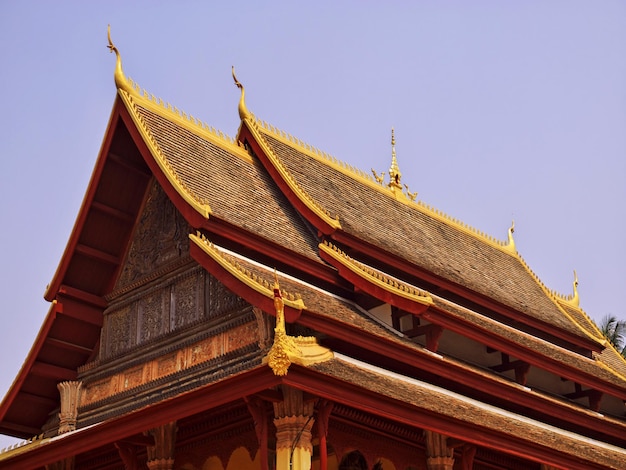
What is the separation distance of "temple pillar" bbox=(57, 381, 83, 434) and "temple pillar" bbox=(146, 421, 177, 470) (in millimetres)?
3298

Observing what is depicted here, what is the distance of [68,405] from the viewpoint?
18328 mm

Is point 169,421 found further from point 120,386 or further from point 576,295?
point 576,295

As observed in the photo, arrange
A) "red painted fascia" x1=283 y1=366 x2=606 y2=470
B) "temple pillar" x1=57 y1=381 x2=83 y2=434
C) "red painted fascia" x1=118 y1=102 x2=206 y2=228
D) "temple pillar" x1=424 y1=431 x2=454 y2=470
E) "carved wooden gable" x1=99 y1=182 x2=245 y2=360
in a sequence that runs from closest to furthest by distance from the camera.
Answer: "red painted fascia" x1=283 y1=366 x2=606 y2=470 → "temple pillar" x1=424 y1=431 x2=454 y2=470 → "red painted fascia" x1=118 y1=102 x2=206 y2=228 → "carved wooden gable" x1=99 y1=182 x2=245 y2=360 → "temple pillar" x1=57 y1=381 x2=83 y2=434

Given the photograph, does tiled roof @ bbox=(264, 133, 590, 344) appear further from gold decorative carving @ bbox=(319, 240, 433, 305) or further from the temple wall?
the temple wall

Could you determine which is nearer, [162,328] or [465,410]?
[465,410]

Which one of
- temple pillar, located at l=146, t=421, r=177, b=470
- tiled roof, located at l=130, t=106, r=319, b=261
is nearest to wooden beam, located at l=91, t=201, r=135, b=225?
tiled roof, located at l=130, t=106, r=319, b=261

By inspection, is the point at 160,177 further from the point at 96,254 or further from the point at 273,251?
the point at 96,254

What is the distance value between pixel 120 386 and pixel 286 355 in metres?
5.96

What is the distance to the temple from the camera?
14102 millimetres

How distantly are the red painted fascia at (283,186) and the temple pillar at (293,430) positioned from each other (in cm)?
488

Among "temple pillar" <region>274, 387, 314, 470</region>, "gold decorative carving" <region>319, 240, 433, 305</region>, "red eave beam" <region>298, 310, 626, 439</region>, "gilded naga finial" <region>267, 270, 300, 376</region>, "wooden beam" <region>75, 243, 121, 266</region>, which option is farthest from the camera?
"wooden beam" <region>75, 243, 121, 266</region>

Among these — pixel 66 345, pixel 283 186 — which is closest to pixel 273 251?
pixel 283 186

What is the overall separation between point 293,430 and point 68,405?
6.53m

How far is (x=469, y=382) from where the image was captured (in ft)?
54.9
